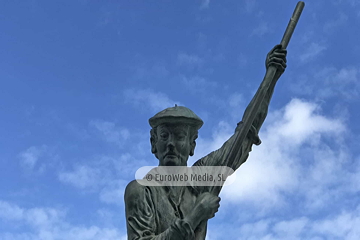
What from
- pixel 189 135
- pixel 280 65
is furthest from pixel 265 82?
pixel 189 135

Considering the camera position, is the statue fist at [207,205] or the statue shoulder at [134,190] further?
the statue shoulder at [134,190]

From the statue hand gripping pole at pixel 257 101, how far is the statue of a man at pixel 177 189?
11cm

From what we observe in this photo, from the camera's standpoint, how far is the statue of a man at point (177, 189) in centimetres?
645

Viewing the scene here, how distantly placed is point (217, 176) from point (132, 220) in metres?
1.31

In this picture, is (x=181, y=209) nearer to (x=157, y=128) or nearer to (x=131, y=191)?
(x=131, y=191)

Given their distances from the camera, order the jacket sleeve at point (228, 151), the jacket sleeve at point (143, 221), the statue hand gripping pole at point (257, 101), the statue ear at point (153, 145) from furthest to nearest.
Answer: the jacket sleeve at point (228, 151) < the statue ear at point (153, 145) < the statue hand gripping pole at point (257, 101) < the jacket sleeve at point (143, 221)

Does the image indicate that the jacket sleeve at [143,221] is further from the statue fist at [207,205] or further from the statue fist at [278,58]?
the statue fist at [278,58]

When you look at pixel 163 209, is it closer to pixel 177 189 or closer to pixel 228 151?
pixel 177 189

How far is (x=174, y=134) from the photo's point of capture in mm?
7027

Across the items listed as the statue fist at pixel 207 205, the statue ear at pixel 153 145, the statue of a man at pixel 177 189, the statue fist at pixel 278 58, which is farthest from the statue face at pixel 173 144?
the statue fist at pixel 278 58

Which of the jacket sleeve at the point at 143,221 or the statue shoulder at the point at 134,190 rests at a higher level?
the statue shoulder at the point at 134,190

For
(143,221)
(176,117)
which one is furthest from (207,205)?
(176,117)

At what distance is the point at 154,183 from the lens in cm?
714

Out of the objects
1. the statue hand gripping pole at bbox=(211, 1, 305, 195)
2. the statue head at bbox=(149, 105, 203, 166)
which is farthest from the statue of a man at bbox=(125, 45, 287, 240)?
the statue hand gripping pole at bbox=(211, 1, 305, 195)
